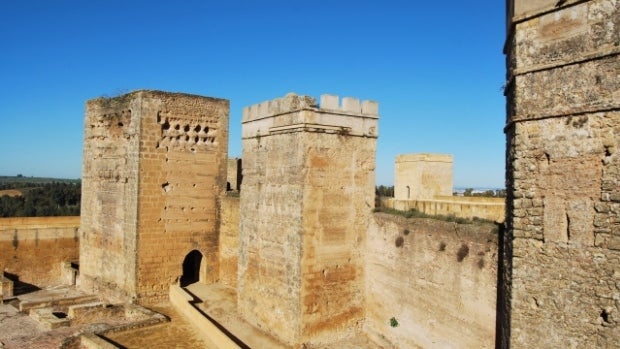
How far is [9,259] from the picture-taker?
1686 cm

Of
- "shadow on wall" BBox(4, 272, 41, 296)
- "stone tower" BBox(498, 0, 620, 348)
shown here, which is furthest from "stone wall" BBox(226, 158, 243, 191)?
"stone tower" BBox(498, 0, 620, 348)

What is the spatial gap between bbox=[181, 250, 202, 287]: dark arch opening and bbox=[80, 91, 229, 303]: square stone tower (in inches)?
2.4

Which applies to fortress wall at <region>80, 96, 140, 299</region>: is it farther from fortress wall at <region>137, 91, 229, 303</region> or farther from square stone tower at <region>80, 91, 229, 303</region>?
fortress wall at <region>137, 91, 229, 303</region>

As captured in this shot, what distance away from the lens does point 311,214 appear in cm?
1009

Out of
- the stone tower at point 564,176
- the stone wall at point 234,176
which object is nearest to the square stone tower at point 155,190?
the stone wall at point 234,176

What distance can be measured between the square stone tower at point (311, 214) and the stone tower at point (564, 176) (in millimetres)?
4386

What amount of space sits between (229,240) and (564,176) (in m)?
10.0

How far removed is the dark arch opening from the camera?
14883mm

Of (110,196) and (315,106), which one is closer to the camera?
(315,106)

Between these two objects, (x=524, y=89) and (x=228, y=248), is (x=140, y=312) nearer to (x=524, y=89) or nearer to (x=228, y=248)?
(x=228, y=248)

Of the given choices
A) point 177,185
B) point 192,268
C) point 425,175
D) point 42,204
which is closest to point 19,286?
point 192,268

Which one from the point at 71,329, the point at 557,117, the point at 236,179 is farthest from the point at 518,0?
the point at 236,179

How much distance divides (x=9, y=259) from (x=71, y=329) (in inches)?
270

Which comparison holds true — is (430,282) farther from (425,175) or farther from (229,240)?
(425,175)
